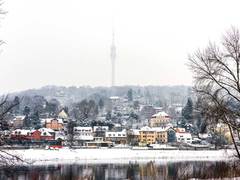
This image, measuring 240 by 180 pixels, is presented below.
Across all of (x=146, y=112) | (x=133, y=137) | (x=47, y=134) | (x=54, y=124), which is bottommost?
(x=133, y=137)

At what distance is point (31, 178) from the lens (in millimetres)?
31734

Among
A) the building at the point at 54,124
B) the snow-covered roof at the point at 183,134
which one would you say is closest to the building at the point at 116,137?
the snow-covered roof at the point at 183,134

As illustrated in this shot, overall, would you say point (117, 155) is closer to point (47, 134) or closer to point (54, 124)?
point (47, 134)

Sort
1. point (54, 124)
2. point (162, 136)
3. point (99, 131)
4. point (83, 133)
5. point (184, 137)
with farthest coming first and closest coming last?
point (54, 124) < point (162, 136) < point (184, 137) < point (99, 131) < point (83, 133)

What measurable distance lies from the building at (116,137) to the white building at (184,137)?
43.4ft

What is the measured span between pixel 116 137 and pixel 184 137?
16.5 meters

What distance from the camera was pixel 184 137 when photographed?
108125mm

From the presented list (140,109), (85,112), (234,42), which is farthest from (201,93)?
(140,109)

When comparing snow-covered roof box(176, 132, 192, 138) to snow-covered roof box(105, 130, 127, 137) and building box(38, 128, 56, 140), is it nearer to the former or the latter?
snow-covered roof box(105, 130, 127, 137)

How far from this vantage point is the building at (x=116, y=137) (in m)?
106

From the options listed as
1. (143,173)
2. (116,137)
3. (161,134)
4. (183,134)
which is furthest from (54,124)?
(143,173)

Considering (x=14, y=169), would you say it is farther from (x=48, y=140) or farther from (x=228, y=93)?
(x=48, y=140)

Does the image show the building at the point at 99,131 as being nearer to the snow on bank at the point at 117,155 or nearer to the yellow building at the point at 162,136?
the yellow building at the point at 162,136

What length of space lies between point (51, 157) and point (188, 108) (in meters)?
57.9
